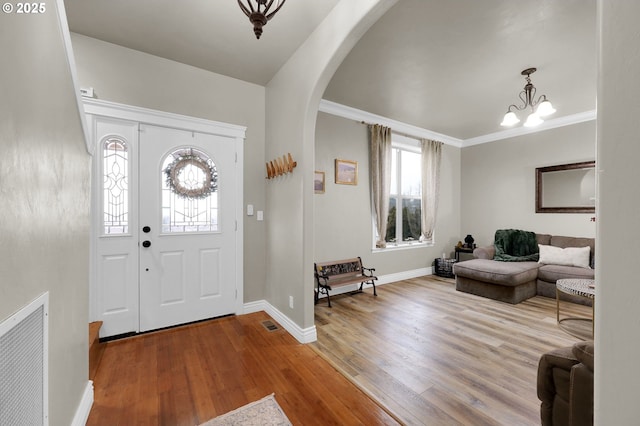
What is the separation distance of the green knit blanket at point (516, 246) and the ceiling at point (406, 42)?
2310 millimetres

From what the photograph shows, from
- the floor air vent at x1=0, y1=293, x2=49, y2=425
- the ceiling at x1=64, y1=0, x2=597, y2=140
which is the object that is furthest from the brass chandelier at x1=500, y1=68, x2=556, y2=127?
the floor air vent at x1=0, y1=293, x2=49, y2=425

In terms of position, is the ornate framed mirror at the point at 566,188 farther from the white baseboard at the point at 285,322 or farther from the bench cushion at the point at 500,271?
the white baseboard at the point at 285,322

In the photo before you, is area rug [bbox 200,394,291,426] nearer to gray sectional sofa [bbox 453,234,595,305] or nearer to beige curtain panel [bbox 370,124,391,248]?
beige curtain panel [bbox 370,124,391,248]

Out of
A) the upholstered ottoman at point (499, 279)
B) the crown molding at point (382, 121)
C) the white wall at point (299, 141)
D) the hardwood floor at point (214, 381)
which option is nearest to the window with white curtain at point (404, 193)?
the crown molding at point (382, 121)

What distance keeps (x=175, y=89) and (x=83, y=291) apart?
2288mm

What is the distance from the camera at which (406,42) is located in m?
2.54

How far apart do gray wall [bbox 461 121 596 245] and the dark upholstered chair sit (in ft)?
13.8

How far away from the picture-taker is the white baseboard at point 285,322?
2.55m

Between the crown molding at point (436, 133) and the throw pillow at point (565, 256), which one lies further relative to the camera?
the crown molding at point (436, 133)

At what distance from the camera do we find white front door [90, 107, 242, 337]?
2.59 m

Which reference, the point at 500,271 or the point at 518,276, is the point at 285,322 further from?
the point at 518,276

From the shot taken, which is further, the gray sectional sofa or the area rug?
the gray sectional sofa

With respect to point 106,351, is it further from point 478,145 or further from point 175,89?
point 478,145

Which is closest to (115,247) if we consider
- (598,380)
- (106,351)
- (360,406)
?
(106,351)
